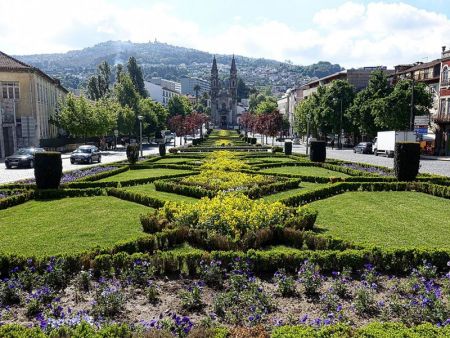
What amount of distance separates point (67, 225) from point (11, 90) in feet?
124

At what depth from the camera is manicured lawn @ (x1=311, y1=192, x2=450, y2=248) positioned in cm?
1057

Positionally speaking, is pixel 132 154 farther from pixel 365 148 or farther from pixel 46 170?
pixel 365 148

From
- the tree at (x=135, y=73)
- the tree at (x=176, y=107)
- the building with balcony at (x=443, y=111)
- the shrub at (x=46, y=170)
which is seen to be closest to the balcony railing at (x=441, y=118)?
the building with balcony at (x=443, y=111)

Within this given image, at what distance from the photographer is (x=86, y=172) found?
920 inches

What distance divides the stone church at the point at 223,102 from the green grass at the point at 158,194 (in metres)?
128

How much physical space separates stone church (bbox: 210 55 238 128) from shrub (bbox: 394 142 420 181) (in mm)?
127459

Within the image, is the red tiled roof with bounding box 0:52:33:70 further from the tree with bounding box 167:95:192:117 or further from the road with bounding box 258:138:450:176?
the tree with bounding box 167:95:192:117

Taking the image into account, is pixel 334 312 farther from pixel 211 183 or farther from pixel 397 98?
pixel 397 98

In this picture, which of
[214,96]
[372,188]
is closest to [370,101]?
[372,188]

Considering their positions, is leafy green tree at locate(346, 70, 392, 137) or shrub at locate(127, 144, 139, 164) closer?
shrub at locate(127, 144, 139, 164)

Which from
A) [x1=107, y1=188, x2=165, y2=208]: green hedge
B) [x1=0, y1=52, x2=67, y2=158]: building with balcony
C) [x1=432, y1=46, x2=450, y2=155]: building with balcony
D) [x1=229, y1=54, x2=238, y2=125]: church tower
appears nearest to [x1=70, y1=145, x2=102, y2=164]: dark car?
[x1=0, y1=52, x2=67, y2=158]: building with balcony

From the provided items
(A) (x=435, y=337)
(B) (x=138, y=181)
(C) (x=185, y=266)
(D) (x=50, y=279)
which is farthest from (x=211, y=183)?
(A) (x=435, y=337)

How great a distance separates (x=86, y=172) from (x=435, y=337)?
21.2m

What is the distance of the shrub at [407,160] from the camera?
1925 centimetres
